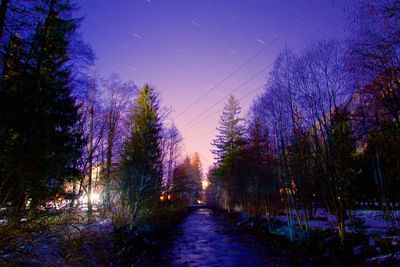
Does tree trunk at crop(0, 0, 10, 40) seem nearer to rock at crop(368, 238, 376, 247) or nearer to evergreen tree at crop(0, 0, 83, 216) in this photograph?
evergreen tree at crop(0, 0, 83, 216)

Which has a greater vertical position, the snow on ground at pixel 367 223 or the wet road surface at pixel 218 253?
A: the snow on ground at pixel 367 223

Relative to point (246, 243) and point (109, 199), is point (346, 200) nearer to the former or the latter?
A: point (246, 243)

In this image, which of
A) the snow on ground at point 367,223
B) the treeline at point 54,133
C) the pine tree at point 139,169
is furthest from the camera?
the pine tree at point 139,169

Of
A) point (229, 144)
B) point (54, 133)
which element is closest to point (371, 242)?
point (54, 133)

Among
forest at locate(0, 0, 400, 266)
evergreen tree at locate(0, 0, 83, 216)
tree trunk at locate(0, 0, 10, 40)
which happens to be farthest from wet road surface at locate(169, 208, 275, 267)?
tree trunk at locate(0, 0, 10, 40)

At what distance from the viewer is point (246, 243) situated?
58.1 feet

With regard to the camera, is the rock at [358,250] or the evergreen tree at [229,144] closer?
the rock at [358,250]

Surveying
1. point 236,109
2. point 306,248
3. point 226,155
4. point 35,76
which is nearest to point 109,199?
point 35,76

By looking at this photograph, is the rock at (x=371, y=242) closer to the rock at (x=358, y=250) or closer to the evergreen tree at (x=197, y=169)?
the rock at (x=358, y=250)

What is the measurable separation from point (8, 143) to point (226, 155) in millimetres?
33828

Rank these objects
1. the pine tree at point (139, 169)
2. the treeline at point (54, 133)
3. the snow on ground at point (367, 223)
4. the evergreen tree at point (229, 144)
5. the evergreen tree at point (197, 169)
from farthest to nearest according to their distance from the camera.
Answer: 1. the evergreen tree at point (197, 169)
2. the evergreen tree at point (229, 144)
3. the pine tree at point (139, 169)
4. the snow on ground at point (367, 223)
5. the treeline at point (54, 133)

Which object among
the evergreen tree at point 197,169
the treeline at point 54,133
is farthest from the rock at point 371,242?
the evergreen tree at point 197,169

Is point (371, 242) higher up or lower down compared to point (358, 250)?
higher up

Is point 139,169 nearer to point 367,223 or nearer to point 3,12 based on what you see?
point 3,12
